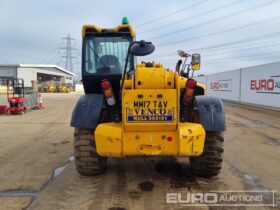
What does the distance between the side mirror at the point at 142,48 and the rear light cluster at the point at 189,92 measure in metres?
0.80

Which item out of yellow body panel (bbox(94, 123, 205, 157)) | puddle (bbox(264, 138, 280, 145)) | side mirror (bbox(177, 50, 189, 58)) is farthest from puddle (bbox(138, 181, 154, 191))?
puddle (bbox(264, 138, 280, 145))

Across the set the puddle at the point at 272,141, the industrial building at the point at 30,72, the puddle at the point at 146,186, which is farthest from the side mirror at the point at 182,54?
the industrial building at the point at 30,72

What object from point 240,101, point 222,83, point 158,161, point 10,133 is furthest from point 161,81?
point 222,83

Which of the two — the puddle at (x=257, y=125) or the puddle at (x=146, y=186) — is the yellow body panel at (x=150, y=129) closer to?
the puddle at (x=146, y=186)

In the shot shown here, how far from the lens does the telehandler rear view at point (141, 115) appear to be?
16.1 feet

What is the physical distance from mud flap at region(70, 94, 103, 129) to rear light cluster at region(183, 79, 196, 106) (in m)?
1.38

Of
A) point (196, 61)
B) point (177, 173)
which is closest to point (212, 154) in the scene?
point (177, 173)

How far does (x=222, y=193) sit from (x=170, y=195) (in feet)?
2.54

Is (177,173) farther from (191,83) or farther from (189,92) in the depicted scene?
(191,83)

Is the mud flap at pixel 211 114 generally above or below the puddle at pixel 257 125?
above

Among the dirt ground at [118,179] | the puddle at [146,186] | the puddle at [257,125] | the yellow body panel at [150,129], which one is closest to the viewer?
the dirt ground at [118,179]

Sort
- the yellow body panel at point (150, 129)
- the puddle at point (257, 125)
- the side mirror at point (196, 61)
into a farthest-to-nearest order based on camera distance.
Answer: the puddle at point (257, 125)
the side mirror at point (196, 61)
the yellow body panel at point (150, 129)

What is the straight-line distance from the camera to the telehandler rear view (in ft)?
16.1

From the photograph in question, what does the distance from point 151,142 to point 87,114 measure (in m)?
1.19
